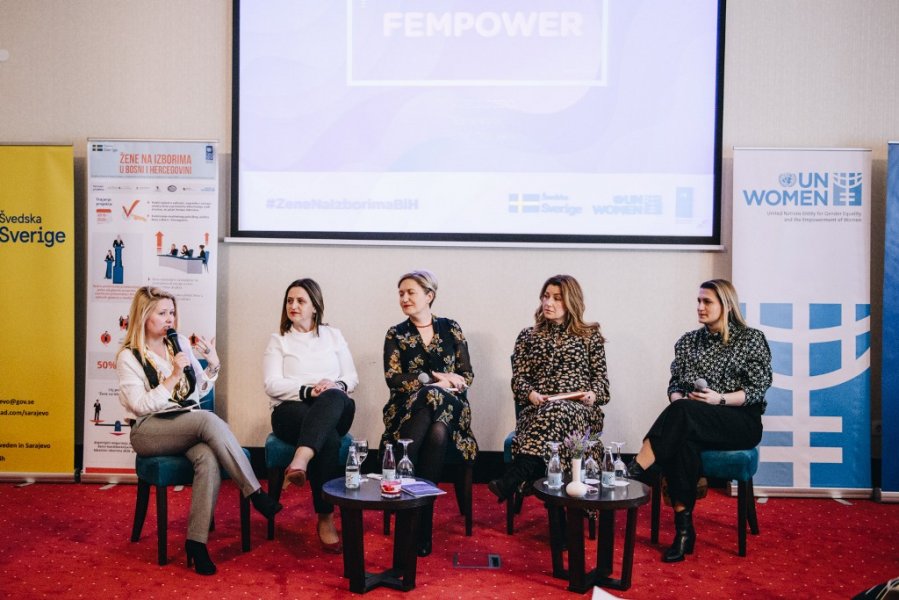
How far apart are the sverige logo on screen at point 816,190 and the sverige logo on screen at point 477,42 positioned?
121 cm

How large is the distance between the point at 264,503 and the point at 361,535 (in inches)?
23.4

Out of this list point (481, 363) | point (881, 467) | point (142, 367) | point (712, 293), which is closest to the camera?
point (142, 367)

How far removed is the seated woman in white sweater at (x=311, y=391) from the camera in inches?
141

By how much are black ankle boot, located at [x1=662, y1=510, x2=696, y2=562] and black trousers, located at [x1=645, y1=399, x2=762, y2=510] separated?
0.06 metres

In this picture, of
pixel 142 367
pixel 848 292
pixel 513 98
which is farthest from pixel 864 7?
pixel 142 367

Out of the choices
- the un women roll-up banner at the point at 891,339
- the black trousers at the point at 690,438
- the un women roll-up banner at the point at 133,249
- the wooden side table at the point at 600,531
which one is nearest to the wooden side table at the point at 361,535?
the wooden side table at the point at 600,531

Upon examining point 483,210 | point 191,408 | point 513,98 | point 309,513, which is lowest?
point 309,513

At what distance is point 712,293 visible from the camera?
390cm

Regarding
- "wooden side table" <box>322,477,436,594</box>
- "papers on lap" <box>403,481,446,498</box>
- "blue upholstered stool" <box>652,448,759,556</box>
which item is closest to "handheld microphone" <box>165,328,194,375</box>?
"wooden side table" <box>322,477,436,594</box>

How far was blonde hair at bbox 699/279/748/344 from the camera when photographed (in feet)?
12.8

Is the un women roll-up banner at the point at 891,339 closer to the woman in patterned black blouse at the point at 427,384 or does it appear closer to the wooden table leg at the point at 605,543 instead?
the wooden table leg at the point at 605,543

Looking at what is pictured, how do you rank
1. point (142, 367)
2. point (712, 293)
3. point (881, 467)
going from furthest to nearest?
1. point (881, 467)
2. point (712, 293)
3. point (142, 367)

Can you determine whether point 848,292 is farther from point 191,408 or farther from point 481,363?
point 191,408

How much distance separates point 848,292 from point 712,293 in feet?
4.07
